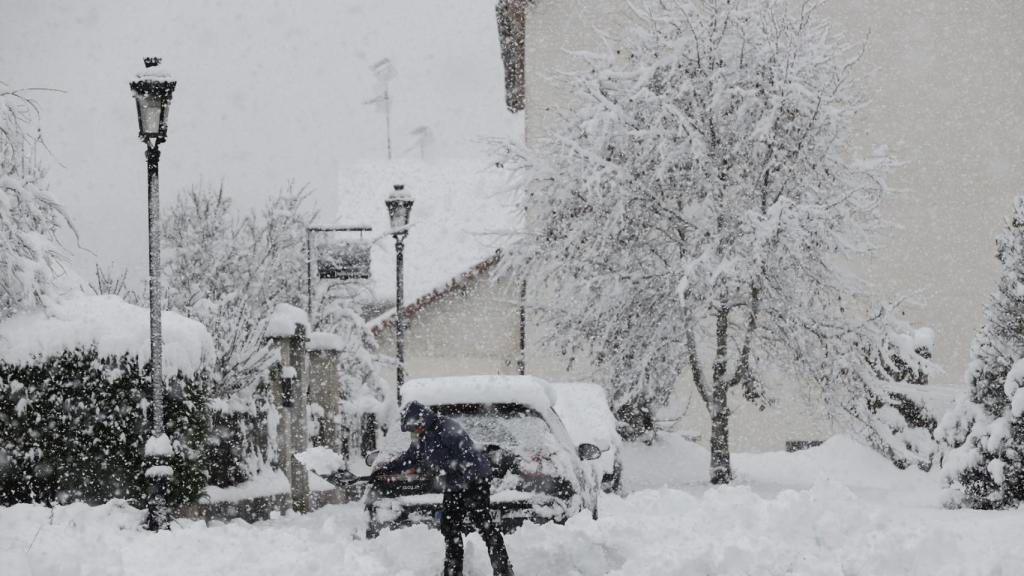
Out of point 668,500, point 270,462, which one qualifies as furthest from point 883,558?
point 270,462

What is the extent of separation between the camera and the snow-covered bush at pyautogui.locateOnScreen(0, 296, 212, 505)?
40.1ft

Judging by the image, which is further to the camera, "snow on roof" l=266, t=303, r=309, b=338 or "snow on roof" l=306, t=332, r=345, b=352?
"snow on roof" l=306, t=332, r=345, b=352

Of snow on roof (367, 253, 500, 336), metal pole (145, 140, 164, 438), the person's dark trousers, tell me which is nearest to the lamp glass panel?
metal pole (145, 140, 164, 438)

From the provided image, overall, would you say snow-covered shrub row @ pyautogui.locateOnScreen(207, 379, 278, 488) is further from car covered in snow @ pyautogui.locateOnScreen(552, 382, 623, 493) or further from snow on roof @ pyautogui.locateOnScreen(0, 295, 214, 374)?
car covered in snow @ pyautogui.locateOnScreen(552, 382, 623, 493)

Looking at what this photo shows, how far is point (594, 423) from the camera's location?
1664 centimetres

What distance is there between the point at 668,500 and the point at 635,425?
1154cm

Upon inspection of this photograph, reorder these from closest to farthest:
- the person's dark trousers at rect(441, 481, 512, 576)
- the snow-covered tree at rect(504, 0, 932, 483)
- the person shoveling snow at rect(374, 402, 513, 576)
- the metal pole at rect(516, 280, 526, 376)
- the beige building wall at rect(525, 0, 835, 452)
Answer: the person shoveling snow at rect(374, 402, 513, 576) → the person's dark trousers at rect(441, 481, 512, 576) → the snow-covered tree at rect(504, 0, 932, 483) → the metal pole at rect(516, 280, 526, 376) → the beige building wall at rect(525, 0, 835, 452)

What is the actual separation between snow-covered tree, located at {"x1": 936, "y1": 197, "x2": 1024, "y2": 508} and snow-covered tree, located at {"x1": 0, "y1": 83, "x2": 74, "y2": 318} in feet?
35.5

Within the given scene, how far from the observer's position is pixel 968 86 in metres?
29.5

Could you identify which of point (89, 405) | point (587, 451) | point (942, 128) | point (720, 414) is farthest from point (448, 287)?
point (587, 451)

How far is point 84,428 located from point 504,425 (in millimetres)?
5719

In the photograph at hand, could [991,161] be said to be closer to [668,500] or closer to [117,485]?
[668,500]

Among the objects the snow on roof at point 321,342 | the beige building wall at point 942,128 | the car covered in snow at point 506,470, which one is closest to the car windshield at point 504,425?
the car covered in snow at point 506,470

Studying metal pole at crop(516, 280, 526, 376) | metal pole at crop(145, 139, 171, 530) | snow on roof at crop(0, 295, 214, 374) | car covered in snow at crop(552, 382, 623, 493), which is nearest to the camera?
metal pole at crop(145, 139, 171, 530)
